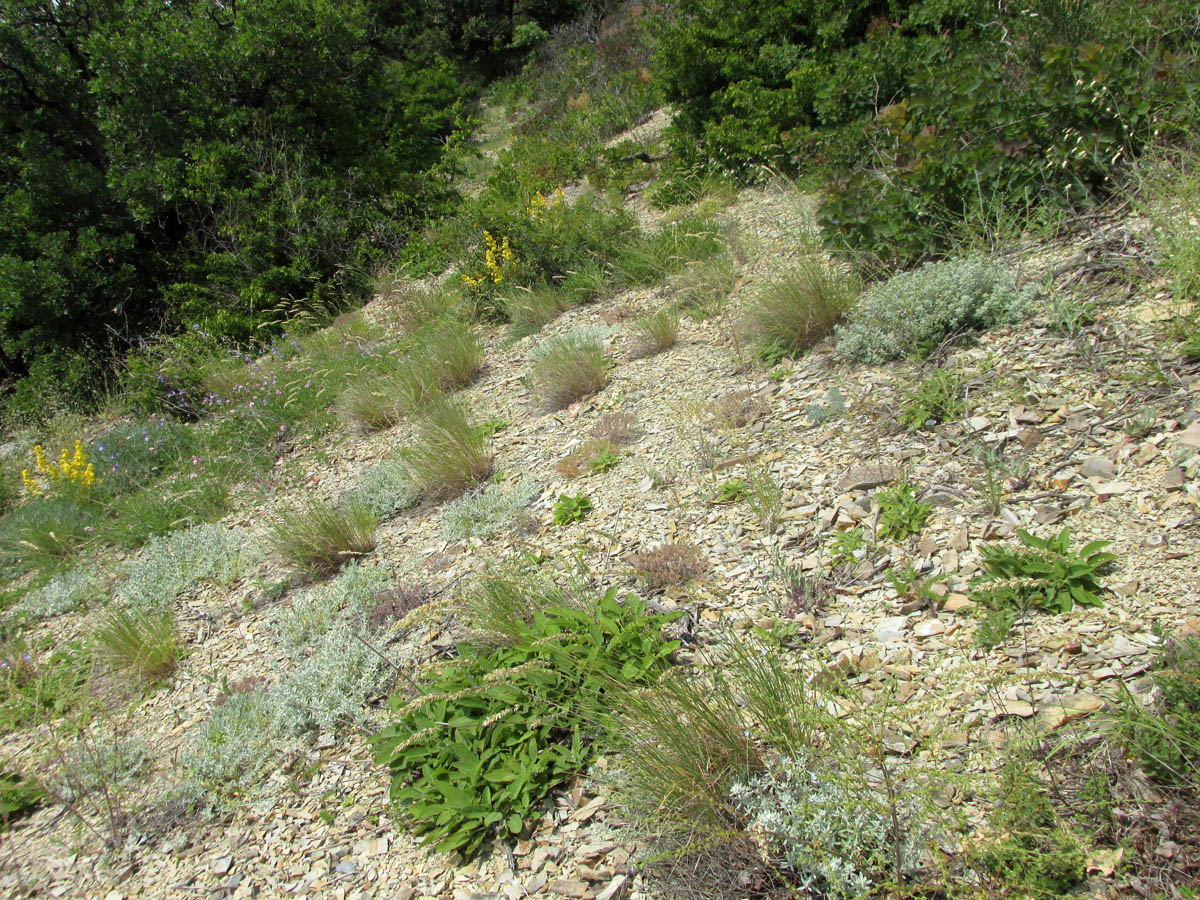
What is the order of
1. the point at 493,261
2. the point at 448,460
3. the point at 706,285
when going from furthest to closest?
the point at 493,261
the point at 706,285
the point at 448,460

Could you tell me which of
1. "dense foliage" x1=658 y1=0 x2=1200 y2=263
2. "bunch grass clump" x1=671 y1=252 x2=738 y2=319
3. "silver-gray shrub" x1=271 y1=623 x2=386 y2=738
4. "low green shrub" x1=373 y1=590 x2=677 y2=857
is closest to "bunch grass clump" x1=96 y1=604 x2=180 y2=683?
"silver-gray shrub" x1=271 y1=623 x2=386 y2=738

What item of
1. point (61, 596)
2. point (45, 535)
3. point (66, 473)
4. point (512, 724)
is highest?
point (66, 473)

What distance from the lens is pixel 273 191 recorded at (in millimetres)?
9469

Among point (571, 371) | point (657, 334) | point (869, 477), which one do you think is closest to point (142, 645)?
point (571, 371)

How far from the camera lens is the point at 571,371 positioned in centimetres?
512

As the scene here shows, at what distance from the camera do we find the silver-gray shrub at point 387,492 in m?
4.66

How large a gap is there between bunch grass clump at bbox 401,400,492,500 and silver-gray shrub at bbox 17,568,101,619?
7.60 ft

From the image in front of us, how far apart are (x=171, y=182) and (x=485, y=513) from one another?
763 centimetres

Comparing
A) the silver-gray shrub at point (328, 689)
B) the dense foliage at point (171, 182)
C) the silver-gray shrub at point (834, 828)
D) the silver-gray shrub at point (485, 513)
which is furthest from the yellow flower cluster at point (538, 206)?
the silver-gray shrub at point (834, 828)

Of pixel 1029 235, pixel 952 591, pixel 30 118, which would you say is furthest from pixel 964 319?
pixel 30 118

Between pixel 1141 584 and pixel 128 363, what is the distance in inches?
364

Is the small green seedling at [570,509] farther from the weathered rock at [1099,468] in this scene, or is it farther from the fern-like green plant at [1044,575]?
the weathered rock at [1099,468]

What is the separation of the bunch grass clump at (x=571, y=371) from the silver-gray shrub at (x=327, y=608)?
1.82 metres

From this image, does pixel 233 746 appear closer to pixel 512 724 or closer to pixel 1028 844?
pixel 512 724
